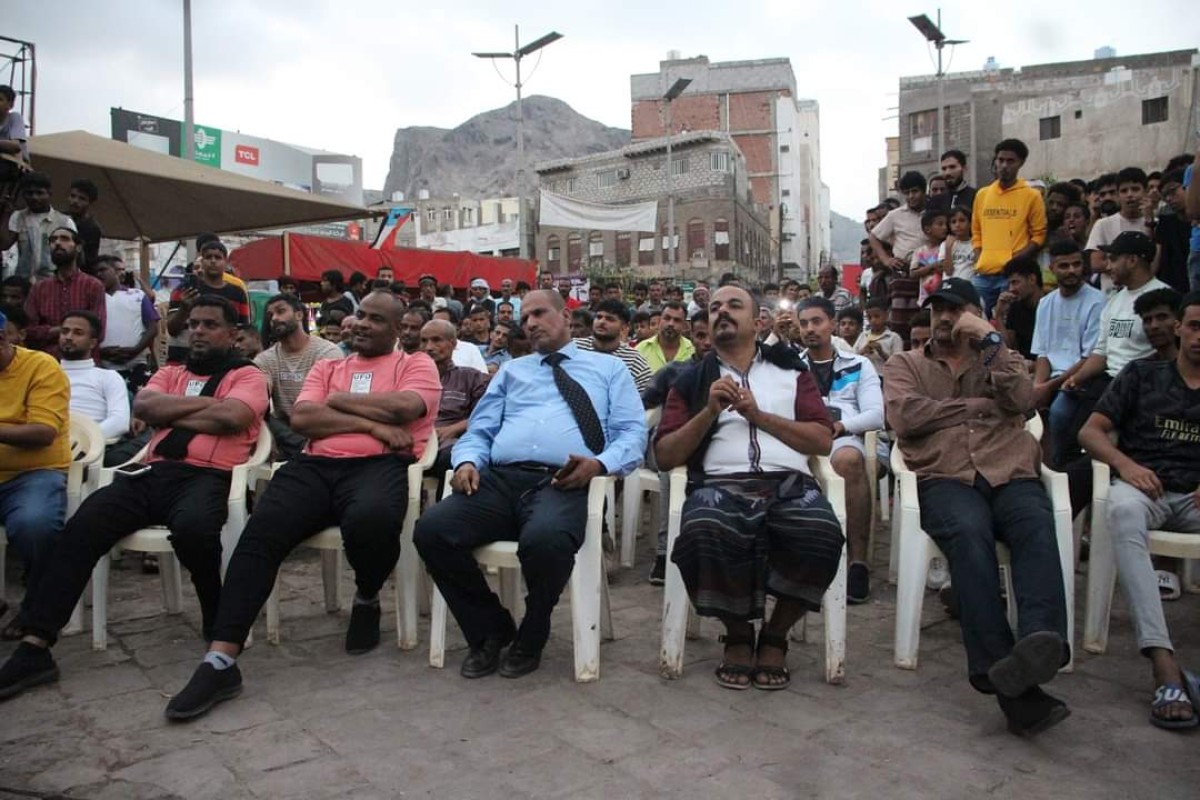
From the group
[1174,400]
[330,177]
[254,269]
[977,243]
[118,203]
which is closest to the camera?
[1174,400]

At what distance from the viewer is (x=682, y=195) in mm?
48688

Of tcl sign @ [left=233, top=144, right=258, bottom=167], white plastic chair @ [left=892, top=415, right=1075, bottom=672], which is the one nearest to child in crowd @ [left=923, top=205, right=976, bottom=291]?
white plastic chair @ [left=892, top=415, right=1075, bottom=672]

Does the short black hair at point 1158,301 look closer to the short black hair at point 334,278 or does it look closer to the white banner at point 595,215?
the short black hair at point 334,278

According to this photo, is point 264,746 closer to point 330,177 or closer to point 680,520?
point 680,520

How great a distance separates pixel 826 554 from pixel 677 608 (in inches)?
23.6

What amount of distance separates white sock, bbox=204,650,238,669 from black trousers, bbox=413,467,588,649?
777mm

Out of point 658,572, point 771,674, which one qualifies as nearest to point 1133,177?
point 658,572

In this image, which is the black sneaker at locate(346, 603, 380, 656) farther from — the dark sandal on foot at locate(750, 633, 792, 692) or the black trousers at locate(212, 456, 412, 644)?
the dark sandal on foot at locate(750, 633, 792, 692)

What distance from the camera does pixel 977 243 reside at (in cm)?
694

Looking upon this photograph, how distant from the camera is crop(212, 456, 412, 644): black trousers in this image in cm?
346

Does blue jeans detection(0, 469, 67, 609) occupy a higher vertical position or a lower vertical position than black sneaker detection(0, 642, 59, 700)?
higher

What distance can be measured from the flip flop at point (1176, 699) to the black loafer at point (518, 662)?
212 centimetres

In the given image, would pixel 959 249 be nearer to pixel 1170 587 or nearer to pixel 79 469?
pixel 1170 587

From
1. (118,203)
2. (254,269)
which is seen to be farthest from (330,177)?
(118,203)
